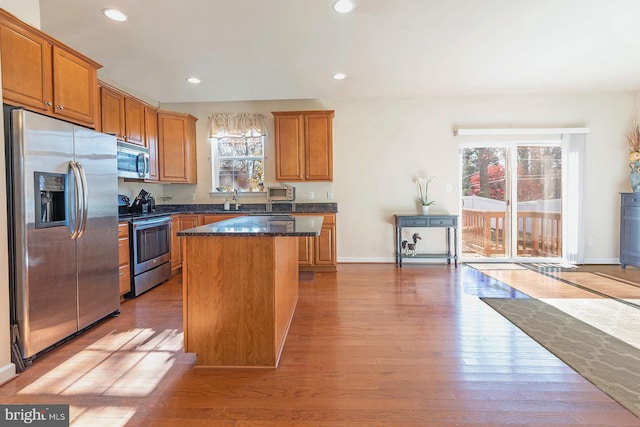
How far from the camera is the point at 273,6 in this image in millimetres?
2430

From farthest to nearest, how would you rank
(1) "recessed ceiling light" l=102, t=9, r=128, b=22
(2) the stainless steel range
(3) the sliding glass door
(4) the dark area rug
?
1. (3) the sliding glass door
2. (2) the stainless steel range
3. (1) "recessed ceiling light" l=102, t=9, r=128, b=22
4. (4) the dark area rug

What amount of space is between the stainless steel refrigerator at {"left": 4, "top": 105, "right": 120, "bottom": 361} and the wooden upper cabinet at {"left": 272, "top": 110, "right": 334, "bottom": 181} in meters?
2.34

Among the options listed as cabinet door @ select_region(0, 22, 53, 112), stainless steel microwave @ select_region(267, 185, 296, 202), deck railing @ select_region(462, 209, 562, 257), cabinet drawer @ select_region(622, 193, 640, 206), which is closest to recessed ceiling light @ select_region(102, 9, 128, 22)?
cabinet door @ select_region(0, 22, 53, 112)

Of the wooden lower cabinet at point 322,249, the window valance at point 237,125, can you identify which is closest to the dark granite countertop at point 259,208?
the wooden lower cabinet at point 322,249

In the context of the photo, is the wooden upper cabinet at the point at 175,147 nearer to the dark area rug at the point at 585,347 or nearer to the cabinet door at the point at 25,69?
the cabinet door at the point at 25,69

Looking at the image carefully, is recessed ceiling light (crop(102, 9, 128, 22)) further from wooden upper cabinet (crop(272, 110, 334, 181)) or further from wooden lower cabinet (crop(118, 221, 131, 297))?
wooden upper cabinet (crop(272, 110, 334, 181))

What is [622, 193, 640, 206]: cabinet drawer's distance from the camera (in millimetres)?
4004

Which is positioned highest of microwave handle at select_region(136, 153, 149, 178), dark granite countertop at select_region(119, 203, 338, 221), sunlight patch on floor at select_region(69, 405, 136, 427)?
microwave handle at select_region(136, 153, 149, 178)

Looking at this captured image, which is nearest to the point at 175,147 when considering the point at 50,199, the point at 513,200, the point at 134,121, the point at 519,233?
the point at 134,121

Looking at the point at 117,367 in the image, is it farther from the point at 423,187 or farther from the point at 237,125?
the point at 423,187

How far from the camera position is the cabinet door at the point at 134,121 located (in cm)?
367

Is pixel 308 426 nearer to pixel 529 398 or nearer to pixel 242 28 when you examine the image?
pixel 529 398

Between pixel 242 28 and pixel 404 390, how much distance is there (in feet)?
10.0

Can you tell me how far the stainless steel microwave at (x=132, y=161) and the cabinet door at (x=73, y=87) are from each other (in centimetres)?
98
